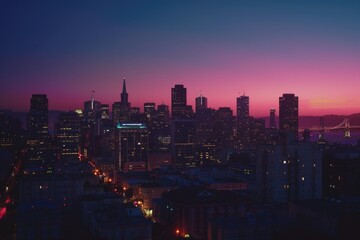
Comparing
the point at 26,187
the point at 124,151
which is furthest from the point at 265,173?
the point at 124,151

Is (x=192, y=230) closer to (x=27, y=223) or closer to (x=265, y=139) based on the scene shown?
(x=27, y=223)

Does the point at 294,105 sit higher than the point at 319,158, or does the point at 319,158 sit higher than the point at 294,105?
the point at 294,105

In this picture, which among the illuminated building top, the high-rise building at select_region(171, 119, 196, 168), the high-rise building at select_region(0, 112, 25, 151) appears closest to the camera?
the illuminated building top

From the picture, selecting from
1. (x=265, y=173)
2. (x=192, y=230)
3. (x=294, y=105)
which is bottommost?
(x=192, y=230)

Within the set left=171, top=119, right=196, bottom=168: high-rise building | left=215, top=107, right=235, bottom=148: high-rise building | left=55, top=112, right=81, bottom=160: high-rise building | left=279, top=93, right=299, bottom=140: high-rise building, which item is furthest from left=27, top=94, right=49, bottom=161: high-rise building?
left=279, top=93, right=299, bottom=140: high-rise building

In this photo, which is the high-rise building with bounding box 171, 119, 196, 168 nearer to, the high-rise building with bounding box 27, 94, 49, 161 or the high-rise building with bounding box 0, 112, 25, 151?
the high-rise building with bounding box 27, 94, 49, 161

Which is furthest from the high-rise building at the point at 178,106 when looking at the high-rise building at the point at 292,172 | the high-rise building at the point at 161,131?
the high-rise building at the point at 292,172

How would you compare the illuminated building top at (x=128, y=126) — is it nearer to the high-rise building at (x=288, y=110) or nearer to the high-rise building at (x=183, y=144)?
the high-rise building at (x=183, y=144)
